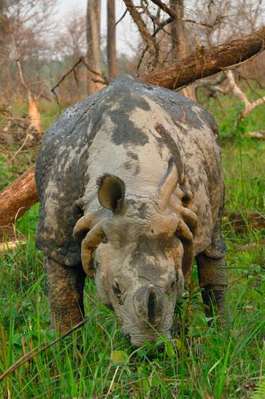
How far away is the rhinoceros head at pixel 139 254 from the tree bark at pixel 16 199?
321cm

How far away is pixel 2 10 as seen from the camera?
1998 cm

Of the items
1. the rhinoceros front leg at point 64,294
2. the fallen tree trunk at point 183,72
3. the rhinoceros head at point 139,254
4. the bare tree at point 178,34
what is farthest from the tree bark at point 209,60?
the rhinoceros head at point 139,254

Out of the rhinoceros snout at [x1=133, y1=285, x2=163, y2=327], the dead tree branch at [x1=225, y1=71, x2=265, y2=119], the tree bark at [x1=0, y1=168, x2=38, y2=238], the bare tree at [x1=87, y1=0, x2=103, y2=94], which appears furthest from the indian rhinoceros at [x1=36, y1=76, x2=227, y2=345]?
the bare tree at [x1=87, y1=0, x2=103, y2=94]

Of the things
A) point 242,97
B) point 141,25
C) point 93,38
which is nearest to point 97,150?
point 141,25

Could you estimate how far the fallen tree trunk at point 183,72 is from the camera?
642 centimetres

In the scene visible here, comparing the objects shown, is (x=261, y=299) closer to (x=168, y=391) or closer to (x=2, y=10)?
(x=168, y=391)

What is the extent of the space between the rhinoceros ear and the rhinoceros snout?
0.34 m

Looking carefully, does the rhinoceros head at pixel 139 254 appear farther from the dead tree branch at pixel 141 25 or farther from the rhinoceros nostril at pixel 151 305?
the dead tree branch at pixel 141 25

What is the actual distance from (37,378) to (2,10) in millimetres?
17764

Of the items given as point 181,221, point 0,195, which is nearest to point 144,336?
point 181,221

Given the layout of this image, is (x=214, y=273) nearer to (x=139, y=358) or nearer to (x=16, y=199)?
(x=139, y=358)

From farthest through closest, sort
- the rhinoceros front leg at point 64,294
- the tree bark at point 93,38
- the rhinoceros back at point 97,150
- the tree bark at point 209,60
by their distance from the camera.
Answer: the tree bark at point 93,38 → the tree bark at point 209,60 → the rhinoceros front leg at point 64,294 → the rhinoceros back at point 97,150

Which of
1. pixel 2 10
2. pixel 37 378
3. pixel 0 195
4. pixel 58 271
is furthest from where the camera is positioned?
pixel 2 10

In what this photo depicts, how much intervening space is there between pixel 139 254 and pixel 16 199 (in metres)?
3.44
